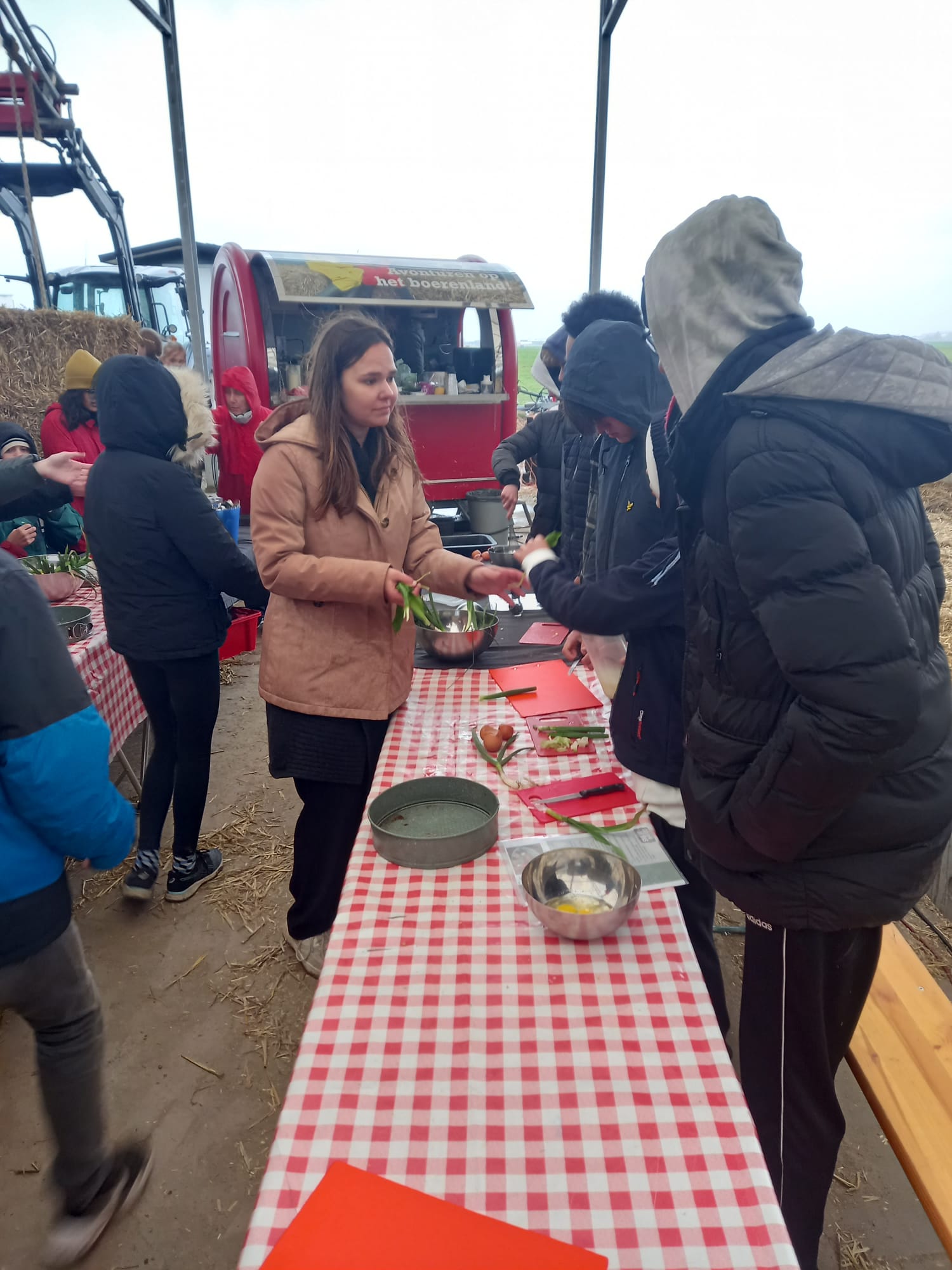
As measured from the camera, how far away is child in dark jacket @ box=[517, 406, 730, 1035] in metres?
1.97

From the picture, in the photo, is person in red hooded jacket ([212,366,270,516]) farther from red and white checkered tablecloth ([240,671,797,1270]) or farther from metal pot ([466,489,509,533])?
red and white checkered tablecloth ([240,671,797,1270])

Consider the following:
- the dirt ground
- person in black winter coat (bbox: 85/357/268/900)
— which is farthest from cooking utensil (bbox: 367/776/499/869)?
person in black winter coat (bbox: 85/357/268/900)

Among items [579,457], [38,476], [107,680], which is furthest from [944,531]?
[38,476]

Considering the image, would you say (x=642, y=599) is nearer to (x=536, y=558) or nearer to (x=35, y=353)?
(x=536, y=558)

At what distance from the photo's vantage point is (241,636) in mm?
5926

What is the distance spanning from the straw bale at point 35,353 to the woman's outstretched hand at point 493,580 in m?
6.45

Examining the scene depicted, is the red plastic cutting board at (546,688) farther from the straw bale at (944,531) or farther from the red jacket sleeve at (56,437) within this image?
the red jacket sleeve at (56,437)

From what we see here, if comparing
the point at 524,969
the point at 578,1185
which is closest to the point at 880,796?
the point at 524,969

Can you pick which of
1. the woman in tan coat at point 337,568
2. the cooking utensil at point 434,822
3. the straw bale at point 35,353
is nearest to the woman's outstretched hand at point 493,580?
the woman in tan coat at point 337,568

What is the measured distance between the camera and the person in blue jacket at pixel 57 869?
1.54 meters

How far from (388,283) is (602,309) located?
14.5ft

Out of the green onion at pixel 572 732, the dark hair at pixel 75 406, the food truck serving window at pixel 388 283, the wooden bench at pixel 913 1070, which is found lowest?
the wooden bench at pixel 913 1070

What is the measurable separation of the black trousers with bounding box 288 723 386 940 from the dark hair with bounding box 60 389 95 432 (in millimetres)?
3672

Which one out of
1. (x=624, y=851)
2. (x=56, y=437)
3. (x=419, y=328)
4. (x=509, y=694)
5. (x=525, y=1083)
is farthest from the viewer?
(x=419, y=328)
